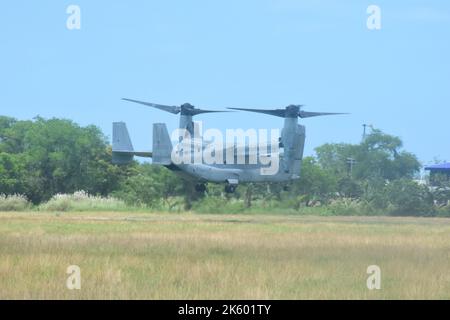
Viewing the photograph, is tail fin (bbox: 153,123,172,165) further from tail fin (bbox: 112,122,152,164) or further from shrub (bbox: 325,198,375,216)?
shrub (bbox: 325,198,375,216)

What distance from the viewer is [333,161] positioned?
14438 cm

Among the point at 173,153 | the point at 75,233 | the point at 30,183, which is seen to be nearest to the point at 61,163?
the point at 30,183

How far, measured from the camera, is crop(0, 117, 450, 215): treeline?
254 feet

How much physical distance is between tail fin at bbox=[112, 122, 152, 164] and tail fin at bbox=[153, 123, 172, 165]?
134 inches

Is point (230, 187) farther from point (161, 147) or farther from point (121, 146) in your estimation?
point (121, 146)

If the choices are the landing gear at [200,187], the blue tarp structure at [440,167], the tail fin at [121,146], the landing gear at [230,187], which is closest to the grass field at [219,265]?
the tail fin at [121,146]

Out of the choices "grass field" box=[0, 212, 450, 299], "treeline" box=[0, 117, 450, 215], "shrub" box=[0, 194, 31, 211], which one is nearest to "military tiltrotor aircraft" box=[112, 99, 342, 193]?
"treeline" box=[0, 117, 450, 215]

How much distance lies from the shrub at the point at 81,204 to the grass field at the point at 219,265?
40.1 m

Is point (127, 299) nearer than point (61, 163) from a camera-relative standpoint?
Yes

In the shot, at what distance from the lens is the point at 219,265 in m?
22.7

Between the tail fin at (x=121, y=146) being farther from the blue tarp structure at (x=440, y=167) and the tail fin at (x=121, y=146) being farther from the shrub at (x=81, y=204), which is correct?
Result: the blue tarp structure at (x=440, y=167)
